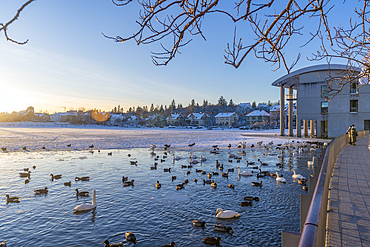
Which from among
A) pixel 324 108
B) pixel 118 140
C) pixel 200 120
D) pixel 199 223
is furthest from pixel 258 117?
pixel 199 223

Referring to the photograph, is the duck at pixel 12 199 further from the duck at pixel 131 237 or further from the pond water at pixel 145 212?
the duck at pixel 131 237

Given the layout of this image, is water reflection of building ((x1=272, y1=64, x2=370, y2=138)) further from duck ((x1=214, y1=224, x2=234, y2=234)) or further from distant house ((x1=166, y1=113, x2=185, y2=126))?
distant house ((x1=166, y1=113, x2=185, y2=126))

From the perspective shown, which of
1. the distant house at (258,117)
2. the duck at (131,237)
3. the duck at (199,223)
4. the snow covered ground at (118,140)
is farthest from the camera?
the distant house at (258,117)

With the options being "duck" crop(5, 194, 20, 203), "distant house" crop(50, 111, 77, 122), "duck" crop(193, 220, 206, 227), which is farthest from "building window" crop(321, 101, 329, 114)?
"distant house" crop(50, 111, 77, 122)

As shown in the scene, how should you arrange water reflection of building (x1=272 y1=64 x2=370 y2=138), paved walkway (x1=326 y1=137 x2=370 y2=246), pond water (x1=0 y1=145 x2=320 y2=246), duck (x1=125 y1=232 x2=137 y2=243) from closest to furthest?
paved walkway (x1=326 y1=137 x2=370 y2=246), duck (x1=125 y1=232 x2=137 y2=243), pond water (x1=0 y1=145 x2=320 y2=246), water reflection of building (x1=272 y1=64 x2=370 y2=138)

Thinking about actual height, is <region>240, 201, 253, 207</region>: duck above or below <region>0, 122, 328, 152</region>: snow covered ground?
below

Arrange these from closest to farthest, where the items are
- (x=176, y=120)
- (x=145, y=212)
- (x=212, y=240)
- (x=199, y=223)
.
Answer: (x=212, y=240) → (x=199, y=223) → (x=145, y=212) → (x=176, y=120)

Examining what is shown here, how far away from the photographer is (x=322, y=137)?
130 ft

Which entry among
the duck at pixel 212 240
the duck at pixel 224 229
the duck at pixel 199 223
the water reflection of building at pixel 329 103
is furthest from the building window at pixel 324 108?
the duck at pixel 212 240

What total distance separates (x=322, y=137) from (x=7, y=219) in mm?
43229

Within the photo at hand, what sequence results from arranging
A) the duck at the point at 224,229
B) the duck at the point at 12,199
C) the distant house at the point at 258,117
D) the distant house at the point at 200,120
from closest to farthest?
the duck at the point at 224,229 < the duck at the point at 12,199 < the distant house at the point at 258,117 < the distant house at the point at 200,120

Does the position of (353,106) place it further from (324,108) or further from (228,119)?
(228,119)

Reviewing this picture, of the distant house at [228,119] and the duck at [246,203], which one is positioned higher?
the distant house at [228,119]

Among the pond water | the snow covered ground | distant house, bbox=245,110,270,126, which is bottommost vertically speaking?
the pond water
